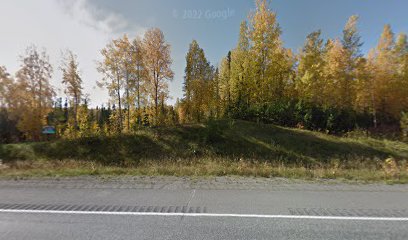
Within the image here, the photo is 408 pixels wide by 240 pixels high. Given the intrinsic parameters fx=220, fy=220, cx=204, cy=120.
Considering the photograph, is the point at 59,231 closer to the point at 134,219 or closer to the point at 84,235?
the point at 84,235

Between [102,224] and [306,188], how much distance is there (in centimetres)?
566

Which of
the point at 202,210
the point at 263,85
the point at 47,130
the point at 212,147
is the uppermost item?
the point at 263,85

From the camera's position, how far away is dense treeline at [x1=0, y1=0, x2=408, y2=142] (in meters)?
25.1

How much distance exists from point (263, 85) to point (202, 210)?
938 inches

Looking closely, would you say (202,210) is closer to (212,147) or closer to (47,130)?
(212,147)

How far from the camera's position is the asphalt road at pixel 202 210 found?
13.1ft

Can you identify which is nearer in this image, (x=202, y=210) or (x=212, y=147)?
(x=202, y=210)

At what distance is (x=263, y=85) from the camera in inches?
1056

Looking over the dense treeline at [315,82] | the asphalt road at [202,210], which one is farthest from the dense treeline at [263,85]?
the asphalt road at [202,210]

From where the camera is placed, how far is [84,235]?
3.95m

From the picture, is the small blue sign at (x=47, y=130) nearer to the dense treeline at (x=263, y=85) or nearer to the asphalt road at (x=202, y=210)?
the dense treeline at (x=263, y=85)

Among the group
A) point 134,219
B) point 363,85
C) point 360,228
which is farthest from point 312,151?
point 134,219

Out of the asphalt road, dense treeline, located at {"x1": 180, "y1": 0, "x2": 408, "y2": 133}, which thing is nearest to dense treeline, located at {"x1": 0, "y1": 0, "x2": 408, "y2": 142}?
dense treeline, located at {"x1": 180, "y1": 0, "x2": 408, "y2": 133}

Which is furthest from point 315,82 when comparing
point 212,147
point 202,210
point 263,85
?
point 202,210
